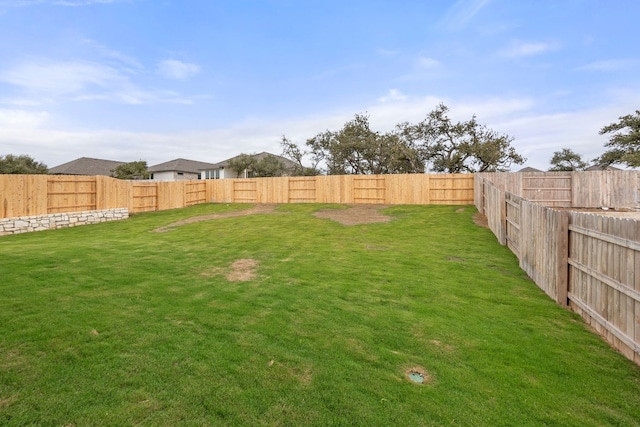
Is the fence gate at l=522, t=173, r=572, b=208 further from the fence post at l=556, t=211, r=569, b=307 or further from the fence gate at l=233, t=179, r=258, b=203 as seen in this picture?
the fence gate at l=233, t=179, r=258, b=203

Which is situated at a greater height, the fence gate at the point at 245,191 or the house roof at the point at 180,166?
the house roof at the point at 180,166

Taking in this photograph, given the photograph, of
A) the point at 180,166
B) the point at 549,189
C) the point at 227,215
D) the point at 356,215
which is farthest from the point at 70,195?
the point at 180,166

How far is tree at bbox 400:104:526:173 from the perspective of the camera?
2903cm

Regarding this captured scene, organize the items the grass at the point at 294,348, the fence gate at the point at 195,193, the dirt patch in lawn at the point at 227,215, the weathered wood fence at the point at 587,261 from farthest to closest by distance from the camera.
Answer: the fence gate at the point at 195,193 < the dirt patch in lawn at the point at 227,215 < the weathered wood fence at the point at 587,261 < the grass at the point at 294,348

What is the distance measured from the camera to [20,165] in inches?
1212

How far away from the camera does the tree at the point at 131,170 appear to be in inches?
1480

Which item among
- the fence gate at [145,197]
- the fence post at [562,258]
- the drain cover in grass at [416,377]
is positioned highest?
the fence gate at [145,197]

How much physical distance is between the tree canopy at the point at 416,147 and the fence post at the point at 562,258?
86.8ft

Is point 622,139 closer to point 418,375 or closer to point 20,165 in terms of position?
point 418,375

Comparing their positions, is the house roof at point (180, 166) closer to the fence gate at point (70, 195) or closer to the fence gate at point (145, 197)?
the fence gate at point (145, 197)

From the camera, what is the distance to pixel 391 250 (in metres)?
9.24

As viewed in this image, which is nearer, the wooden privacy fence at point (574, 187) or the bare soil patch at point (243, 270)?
the bare soil patch at point (243, 270)

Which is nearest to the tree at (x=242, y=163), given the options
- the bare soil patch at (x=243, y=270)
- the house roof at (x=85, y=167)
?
the house roof at (x=85, y=167)

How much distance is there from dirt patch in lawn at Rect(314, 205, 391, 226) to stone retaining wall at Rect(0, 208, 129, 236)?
11.2 metres
